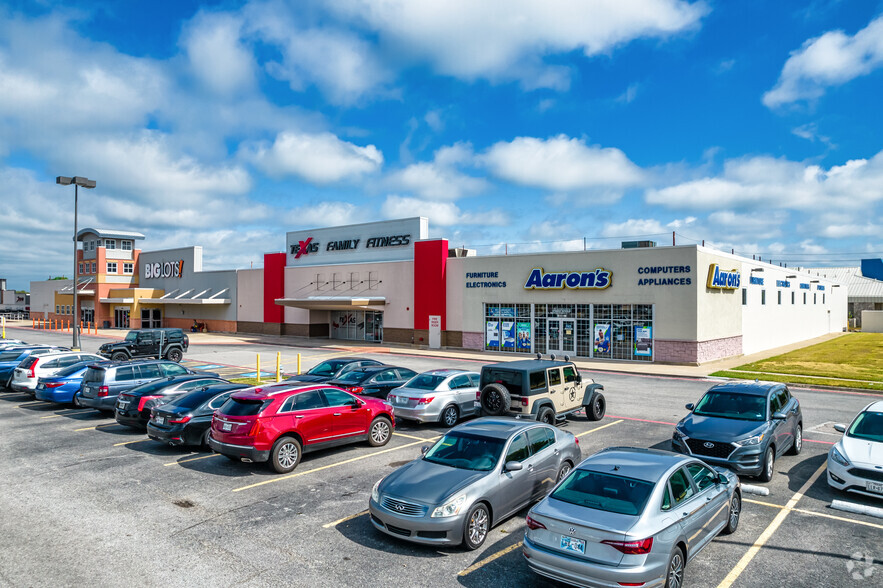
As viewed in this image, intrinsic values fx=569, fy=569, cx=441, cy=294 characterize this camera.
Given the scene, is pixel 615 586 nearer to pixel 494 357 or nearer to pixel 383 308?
pixel 494 357

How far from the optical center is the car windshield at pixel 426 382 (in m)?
15.9

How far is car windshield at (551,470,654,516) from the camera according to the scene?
6.71 m

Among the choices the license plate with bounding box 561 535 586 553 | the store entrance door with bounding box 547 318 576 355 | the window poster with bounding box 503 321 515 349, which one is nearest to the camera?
the license plate with bounding box 561 535 586 553

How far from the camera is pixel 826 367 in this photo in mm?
29734

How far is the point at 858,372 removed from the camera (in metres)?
27.4

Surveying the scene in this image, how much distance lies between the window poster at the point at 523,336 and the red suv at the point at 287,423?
2327 centimetres

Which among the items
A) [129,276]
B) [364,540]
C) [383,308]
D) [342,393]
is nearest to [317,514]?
[364,540]

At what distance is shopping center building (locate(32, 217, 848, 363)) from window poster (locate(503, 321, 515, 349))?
65mm

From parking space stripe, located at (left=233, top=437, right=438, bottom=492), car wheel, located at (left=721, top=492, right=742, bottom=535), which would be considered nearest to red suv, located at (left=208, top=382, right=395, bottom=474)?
parking space stripe, located at (left=233, top=437, right=438, bottom=492)

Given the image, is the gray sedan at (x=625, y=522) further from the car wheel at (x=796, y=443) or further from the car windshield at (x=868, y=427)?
the car wheel at (x=796, y=443)

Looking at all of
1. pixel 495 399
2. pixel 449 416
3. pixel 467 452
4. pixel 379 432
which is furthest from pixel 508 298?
pixel 467 452

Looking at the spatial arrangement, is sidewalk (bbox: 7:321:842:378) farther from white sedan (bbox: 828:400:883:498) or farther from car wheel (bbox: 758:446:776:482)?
car wheel (bbox: 758:446:776:482)

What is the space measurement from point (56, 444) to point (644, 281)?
90.0 feet

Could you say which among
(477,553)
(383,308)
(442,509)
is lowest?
(477,553)
